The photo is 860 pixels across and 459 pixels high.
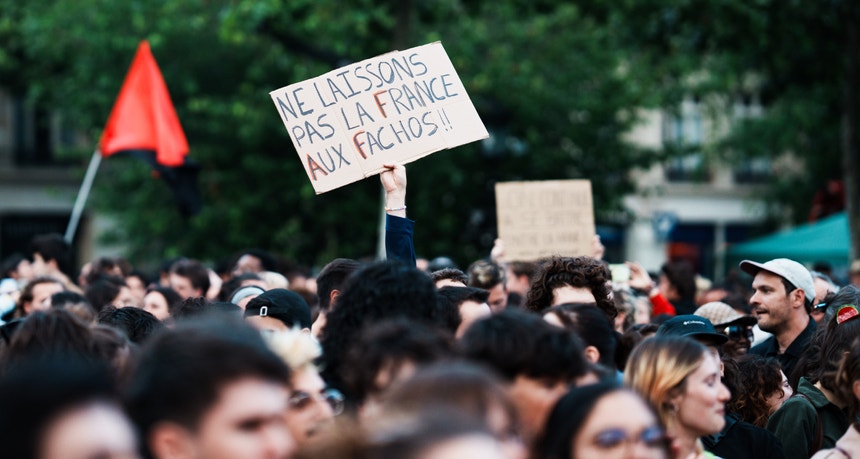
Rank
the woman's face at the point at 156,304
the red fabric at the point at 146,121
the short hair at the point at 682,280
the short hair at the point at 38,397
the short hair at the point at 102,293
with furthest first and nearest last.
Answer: the red fabric at the point at 146,121 → the short hair at the point at 682,280 → the short hair at the point at 102,293 → the woman's face at the point at 156,304 → the short hair at the point at 38,397

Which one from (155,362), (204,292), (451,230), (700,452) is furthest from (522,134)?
(155,362)

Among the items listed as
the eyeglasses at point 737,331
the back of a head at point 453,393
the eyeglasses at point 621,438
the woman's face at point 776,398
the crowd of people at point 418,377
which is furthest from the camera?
the eyeglasses at point 737,331

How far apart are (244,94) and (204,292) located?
28.8 feet

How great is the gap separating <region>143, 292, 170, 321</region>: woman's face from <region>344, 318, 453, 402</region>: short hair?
4.48 metres

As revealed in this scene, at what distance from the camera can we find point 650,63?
1989 cm

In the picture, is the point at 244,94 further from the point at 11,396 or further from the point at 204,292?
the point at 11,396

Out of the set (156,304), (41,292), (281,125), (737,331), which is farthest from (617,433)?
(281,125)

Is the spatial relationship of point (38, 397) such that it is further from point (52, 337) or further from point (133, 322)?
point (133, 322)

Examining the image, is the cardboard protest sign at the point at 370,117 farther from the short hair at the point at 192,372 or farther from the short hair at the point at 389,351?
the short hair at the point at 192,372

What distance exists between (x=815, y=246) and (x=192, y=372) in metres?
14.9

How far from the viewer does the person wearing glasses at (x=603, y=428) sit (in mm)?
3115

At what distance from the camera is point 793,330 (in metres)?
7.14

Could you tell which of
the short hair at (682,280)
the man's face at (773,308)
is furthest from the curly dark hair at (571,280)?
the short hair at (682,280)

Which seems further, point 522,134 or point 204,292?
point 522,134
